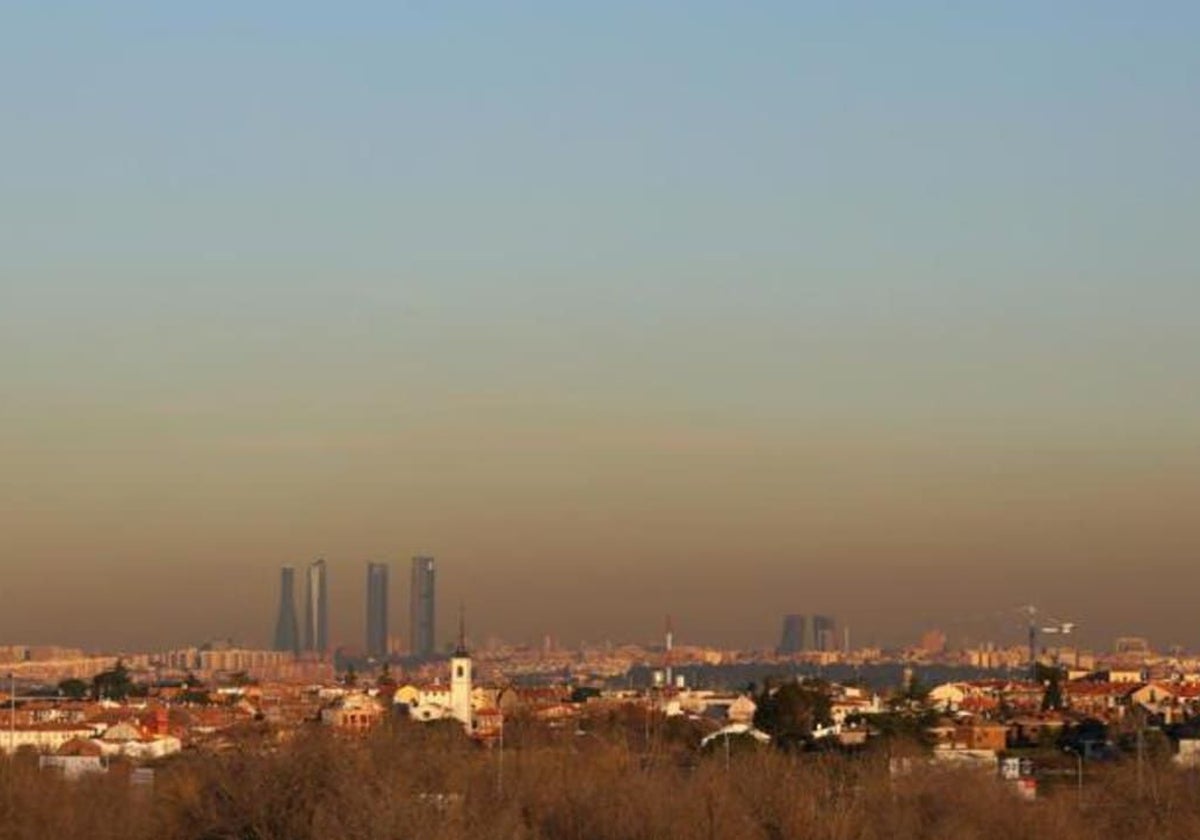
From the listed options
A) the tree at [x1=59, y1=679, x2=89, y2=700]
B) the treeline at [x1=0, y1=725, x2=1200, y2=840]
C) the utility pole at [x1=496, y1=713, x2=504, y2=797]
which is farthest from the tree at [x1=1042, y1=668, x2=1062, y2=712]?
the tree at [x1=59, y1=679, x2=89, y2=700]

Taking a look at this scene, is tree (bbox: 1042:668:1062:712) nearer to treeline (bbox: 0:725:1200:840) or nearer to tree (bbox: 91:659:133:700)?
treeline (bbox: 0:725:1200:840)

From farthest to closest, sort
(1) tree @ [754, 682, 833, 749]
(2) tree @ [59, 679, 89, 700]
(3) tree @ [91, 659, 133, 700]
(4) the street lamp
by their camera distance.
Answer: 1. (2) tree @ [59, 679, 89, 700]
2. (3) tree @ [91, 659, 133, 700]
3. (1) tree @ [754, 682, 833, 749]
4. (4) the street lamp

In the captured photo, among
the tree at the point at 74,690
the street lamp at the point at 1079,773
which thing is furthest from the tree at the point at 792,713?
the tree at the point at 74,690

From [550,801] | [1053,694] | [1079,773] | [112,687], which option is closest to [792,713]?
[1079,773]

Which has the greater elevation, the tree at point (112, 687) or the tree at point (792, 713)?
the tree at point (112, 687)

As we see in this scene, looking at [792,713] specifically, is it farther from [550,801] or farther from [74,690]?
[74,690]

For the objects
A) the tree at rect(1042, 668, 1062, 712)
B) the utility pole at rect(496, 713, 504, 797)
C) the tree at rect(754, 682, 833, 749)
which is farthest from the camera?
the tree at rect(1042, 668, 1062, 712)

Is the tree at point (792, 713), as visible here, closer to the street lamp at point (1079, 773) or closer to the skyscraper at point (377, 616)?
the street lamp at point (1079, 773)

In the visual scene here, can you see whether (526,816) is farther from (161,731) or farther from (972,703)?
(972,703)

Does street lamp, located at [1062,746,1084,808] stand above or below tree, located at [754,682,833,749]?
below
